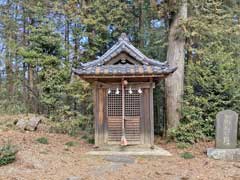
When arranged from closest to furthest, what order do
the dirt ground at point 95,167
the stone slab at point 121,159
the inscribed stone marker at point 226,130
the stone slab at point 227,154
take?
the dirt ground at point 95,167, the stone slab at point 121,159, the stone slab at point 227,154, the inscribed stone marker at point 226,130

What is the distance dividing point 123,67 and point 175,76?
337cm

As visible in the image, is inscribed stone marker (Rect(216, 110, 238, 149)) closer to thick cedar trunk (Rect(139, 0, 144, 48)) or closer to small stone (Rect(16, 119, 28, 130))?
thick cedar trunk (Rect(139, 0, 144, 48))

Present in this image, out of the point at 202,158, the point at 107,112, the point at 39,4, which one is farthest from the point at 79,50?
the point at 202,158

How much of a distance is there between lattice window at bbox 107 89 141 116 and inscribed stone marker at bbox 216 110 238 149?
2562 millimetres

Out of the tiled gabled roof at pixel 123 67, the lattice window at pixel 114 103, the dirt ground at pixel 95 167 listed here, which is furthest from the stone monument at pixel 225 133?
the lattice window at pixel 114 103

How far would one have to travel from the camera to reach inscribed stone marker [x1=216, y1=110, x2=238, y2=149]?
27.7 feet

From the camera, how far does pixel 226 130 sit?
28.1 feet

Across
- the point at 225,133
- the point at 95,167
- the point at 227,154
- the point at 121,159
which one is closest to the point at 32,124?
the point at 121,159

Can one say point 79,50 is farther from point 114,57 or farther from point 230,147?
point 230,147

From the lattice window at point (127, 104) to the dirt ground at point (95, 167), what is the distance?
1.62 meters

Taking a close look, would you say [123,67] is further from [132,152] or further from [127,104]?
[132,152]

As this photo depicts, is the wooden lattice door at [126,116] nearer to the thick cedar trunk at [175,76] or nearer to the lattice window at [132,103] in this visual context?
the lattice window at [132,103]

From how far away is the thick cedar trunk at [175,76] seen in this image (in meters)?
11.2

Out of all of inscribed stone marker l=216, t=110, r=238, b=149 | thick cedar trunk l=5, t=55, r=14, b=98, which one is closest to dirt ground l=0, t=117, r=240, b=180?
inscribed stone marker l=216, t=110, r=238, b=149
